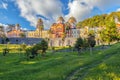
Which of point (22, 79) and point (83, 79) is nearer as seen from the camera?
point (83, 79)

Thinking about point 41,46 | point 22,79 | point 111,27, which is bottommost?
point 22,79

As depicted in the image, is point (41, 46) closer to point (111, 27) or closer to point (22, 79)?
point (111, 27)

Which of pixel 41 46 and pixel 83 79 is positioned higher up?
pixel 41 46

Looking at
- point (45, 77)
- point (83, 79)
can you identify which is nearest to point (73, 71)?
point (45, 77)

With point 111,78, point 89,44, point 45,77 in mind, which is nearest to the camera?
point 111,78

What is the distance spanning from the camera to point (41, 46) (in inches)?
4830

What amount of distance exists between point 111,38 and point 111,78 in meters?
93.1

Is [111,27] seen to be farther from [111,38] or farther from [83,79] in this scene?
[83,79]

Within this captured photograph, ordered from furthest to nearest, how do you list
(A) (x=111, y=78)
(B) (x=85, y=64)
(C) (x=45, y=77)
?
(B) (x=85, y=64)
(C) (x=45, y=77)
(A) (x=111, y=78)

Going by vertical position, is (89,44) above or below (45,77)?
above

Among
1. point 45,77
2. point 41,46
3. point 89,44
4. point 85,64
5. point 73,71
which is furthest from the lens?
point 89,44

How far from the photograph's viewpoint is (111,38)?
13525 centimetres

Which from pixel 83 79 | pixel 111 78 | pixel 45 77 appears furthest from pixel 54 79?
pixel 111 78

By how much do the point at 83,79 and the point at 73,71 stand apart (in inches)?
468
